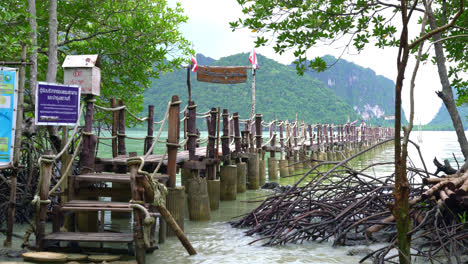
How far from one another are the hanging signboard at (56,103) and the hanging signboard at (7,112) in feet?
1.65

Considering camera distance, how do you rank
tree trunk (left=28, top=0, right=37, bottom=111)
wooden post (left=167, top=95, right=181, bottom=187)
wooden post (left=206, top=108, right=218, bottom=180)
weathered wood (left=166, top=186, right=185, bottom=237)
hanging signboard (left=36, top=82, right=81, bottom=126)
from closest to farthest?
hanging signboard (left=36, top=82, right=81, bottom=126) → wooden post (left=167, top=95, right=181, bottom=187) → weathered wood (left=166, top=186, right=185, bottom=237) → tree trunk (left=28, top=0, right=37, bottom=111) → wooden post (left=206, top=108, right=218, bottom=180)

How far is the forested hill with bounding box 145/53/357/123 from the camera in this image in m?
77.0

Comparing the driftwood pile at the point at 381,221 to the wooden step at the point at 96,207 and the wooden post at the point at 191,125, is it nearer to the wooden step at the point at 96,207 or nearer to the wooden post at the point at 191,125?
the wooden post at the point at 191,125

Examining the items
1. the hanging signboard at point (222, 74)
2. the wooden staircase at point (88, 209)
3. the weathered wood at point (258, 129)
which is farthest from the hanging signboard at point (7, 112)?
the hanging signboard at point (222, 74)

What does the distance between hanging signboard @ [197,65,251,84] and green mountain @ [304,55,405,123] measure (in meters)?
143

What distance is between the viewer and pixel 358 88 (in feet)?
545

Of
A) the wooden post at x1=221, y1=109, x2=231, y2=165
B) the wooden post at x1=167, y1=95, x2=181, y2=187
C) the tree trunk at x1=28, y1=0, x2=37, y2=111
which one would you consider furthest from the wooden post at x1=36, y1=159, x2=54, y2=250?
the wooden post at x1=221, y1=109, x2=231, y2=165

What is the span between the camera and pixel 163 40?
11219mm

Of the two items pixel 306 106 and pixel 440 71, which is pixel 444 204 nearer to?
pixel 440 71

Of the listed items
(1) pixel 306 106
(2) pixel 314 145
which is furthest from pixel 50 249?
(1) pixel 306 106

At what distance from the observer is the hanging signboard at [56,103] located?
5883mm

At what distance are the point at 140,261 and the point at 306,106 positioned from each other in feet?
271

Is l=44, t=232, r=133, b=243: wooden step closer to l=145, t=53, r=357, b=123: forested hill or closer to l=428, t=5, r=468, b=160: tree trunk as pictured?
l=428, t=5, r=468, b=160: tree trunk

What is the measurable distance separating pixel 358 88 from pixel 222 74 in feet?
513
